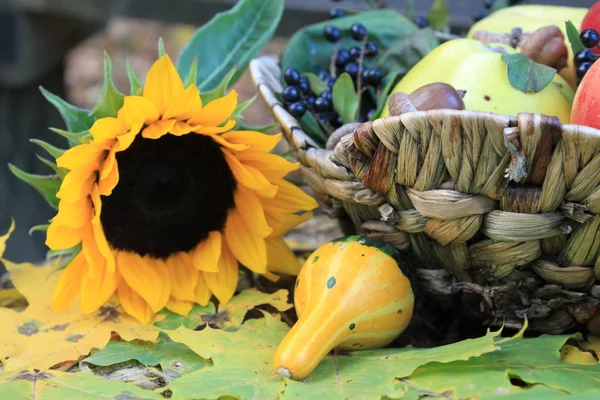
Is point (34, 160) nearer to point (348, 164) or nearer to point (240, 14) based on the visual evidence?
point (240, 14)

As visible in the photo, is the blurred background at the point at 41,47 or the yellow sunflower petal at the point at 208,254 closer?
the yellow sunflower petal at the point at 208,254

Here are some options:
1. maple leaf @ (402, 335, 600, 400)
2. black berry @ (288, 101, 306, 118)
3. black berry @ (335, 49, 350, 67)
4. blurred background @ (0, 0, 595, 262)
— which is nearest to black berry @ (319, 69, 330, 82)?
black berry @ (335, 49, 350, 67)

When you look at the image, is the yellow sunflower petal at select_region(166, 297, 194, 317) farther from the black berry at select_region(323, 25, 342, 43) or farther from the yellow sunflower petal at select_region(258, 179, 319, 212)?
the black berry at select_region(323, 25, 342, 43)

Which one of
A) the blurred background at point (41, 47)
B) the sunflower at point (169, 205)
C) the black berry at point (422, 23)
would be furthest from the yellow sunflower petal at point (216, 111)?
the blurred background at point (41, 47)

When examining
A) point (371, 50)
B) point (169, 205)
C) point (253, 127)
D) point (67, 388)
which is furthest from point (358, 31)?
point (67, 388)

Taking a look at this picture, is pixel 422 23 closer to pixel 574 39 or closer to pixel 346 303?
pixel 574 39

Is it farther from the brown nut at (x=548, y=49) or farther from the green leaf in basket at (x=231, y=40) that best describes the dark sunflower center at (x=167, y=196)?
the brown nut at (x=548, y=49)
